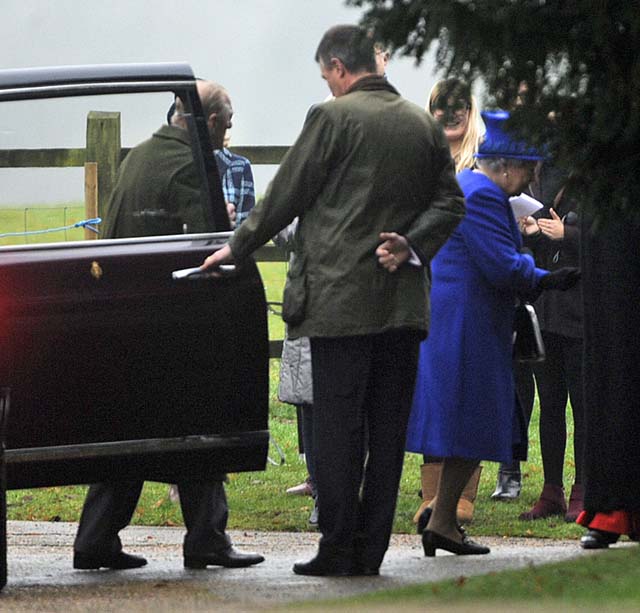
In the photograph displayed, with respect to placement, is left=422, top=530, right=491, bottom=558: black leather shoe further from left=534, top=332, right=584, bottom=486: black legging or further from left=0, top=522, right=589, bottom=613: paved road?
left=534, top=332, right=584, bottom=486: black legging

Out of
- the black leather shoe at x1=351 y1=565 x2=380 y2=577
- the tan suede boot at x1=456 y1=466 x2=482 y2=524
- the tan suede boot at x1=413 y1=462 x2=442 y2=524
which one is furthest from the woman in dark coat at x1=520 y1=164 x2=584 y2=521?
the black leather shoe at x1=351 y1=565 x2=380 y2=577

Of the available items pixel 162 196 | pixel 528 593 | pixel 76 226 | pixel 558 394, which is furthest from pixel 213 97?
pixel 528 593

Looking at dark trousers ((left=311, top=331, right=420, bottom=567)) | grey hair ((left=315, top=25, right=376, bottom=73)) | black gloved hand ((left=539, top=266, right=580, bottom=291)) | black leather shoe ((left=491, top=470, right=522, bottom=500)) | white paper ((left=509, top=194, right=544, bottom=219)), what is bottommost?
black leather shoe ((left=491, top=470, right=522, bottom=500))

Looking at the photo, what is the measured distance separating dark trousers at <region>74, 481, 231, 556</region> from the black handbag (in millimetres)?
1383

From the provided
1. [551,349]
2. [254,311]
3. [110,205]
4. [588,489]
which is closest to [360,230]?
[254,311]

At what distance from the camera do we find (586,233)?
23.2 feet

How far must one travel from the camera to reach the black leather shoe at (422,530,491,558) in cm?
738

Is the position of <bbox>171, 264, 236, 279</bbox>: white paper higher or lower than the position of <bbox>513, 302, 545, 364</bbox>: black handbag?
higher

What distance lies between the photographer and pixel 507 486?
948 centimetres

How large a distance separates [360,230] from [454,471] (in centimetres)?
132

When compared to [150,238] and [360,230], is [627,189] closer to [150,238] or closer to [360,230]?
[360,230]

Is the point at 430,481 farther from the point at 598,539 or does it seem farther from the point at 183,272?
the point at 183,272

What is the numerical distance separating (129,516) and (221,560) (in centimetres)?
40

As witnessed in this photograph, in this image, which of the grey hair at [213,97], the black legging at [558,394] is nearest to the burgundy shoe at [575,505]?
the black legging at [558,394]
